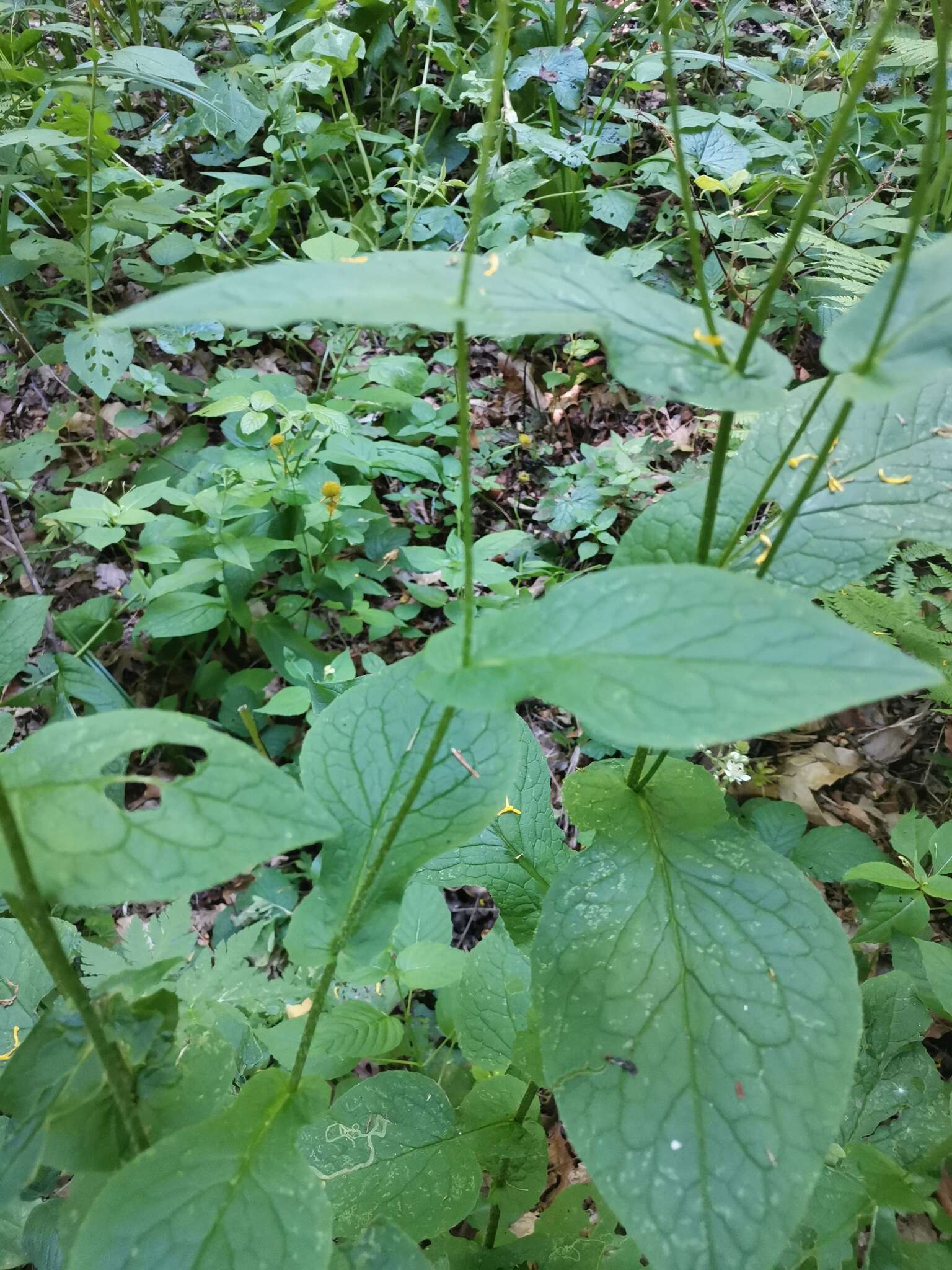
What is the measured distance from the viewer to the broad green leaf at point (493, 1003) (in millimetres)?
1274

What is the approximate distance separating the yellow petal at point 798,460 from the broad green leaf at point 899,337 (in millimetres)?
230

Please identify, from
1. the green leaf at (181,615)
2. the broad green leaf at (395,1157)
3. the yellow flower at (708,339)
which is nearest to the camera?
the yellow flower at (708,339)

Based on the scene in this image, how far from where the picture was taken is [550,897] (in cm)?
87

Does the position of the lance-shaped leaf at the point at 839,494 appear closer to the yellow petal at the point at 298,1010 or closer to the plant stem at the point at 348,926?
the plant stem at the point at 348,926

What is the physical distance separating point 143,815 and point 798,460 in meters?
0.81

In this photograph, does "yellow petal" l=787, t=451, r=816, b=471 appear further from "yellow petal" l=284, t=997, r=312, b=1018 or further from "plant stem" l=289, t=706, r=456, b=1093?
"yellow petal" l=284, t=997, r=312, b=1018

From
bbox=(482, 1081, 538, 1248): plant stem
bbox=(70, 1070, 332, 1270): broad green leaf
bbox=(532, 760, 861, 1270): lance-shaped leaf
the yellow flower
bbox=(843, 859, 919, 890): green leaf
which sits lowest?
bbox=(482, 1081, 538, 1248): plant stem

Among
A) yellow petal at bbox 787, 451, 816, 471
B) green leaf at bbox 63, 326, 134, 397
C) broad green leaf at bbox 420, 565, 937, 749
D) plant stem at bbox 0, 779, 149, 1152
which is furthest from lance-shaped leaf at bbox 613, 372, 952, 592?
green leaf at bbox 63, 326, 134, 397

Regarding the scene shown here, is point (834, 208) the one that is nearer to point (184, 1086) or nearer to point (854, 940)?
point (854, 940)

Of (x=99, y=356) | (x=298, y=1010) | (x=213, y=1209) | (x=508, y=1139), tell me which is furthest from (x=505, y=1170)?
(x=99, y=356)

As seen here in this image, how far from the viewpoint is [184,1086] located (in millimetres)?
860

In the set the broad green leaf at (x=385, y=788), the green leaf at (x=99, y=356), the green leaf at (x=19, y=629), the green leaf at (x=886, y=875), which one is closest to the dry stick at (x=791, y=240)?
the broad green leaf at (x=385, y=788)

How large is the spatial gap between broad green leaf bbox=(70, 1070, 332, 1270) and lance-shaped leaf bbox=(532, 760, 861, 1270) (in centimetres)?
27

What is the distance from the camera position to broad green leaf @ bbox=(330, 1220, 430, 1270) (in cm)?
87
